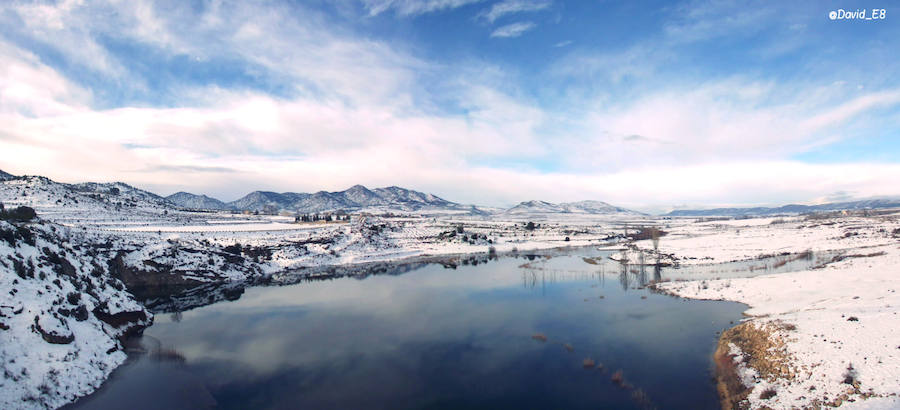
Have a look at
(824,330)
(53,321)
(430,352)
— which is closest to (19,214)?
(53,321)

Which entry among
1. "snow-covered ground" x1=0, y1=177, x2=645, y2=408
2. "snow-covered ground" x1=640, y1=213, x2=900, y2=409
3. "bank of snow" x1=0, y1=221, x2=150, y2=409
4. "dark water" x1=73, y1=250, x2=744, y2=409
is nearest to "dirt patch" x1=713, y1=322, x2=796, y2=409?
"snow-covered ground" x1=640, y1=213, x2=900, y2=409

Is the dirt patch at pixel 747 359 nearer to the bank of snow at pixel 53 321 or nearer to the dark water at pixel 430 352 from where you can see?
the dark water at pixel 430 352

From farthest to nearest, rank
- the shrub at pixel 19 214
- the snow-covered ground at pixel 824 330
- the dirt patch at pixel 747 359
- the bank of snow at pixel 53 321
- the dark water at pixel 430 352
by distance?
the shrub at pixel 19 214 < the dark water at pixel 430 352 < the dirt patch at pixel 747 359 < the bank of snow at pixel 53 321 < the snow-covered ground at pixel 824 330

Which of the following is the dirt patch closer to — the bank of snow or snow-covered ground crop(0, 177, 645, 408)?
the bank of snow

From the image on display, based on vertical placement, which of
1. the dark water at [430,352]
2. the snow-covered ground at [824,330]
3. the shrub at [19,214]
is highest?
the shrub at [19,214]

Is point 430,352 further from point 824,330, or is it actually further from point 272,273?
point 272,273


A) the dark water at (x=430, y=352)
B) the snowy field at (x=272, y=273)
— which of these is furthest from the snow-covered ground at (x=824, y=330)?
the dark water at (x=430, y=352)
